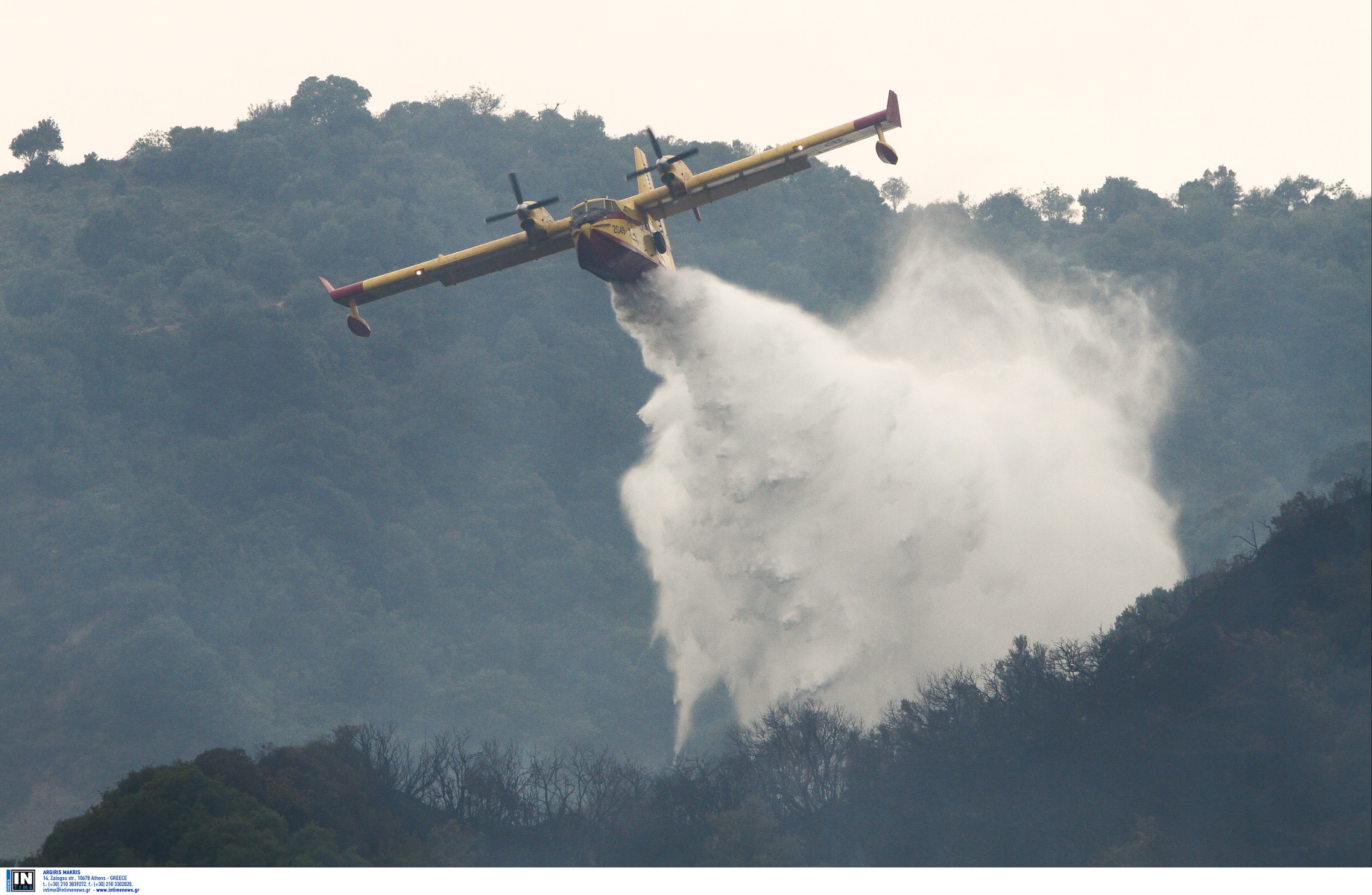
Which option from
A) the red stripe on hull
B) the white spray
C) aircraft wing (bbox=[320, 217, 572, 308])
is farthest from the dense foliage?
the red stripe on hull

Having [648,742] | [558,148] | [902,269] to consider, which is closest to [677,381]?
[648,742]

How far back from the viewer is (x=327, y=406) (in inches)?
4048

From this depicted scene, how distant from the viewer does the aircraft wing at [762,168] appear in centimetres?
4012

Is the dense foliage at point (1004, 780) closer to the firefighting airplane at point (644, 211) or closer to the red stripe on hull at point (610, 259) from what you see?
the firefighting airplane at point (644, 211)

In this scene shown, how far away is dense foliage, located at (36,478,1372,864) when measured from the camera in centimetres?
3603

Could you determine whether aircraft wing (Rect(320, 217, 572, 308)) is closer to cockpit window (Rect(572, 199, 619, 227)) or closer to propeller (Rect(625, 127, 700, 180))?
cockpit window (Rect(572, 199, 619, 227))

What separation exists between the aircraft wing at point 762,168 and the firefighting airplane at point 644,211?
2 centimetres

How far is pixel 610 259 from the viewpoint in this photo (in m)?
40.8

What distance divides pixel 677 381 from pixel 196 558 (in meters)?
49.4

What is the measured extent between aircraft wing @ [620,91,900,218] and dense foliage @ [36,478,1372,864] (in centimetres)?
1560

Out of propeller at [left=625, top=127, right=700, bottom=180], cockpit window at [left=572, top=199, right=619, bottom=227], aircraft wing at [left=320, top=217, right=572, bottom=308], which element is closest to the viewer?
propeller at [left=625, top=127, right=700, bottom=180]

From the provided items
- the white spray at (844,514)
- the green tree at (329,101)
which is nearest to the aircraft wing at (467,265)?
the white spray at (844,514)

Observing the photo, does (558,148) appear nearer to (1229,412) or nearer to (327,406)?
(327,406)

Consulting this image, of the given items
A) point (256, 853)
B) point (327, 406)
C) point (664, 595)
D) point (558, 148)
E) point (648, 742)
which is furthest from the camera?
point (558, 148)
